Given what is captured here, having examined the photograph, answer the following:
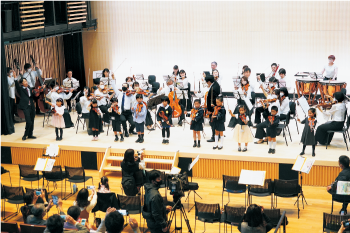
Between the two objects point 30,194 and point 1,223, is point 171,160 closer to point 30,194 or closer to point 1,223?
point 30,194

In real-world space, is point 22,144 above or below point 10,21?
below

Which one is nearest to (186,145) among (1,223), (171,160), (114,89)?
(171,160)

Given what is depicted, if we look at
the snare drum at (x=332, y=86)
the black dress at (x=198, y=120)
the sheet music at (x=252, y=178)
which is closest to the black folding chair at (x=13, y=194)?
the sheet music at (x=252, y=178)

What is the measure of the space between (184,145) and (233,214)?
376 cm

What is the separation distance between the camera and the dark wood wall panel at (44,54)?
43.9ft

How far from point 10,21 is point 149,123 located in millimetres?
4436

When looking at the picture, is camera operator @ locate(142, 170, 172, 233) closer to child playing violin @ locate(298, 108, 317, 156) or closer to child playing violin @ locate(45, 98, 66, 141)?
child playing violin @ locate(298, 108, 317, 156)

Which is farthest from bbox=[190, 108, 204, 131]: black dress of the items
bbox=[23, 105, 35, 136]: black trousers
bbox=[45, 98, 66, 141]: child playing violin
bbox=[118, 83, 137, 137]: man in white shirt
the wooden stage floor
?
bbox=[23, 105, 35, 136]: black trousers

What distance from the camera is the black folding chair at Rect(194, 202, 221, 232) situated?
21.9 ft

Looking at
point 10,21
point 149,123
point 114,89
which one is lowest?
point 149,123

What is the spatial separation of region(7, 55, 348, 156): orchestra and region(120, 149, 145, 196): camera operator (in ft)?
7.72

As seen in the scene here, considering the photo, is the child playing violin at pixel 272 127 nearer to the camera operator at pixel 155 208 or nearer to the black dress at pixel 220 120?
the black dress at pixel 220 120

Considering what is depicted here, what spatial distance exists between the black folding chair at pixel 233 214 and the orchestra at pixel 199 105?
3.04 meters

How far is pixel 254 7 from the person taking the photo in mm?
13961
